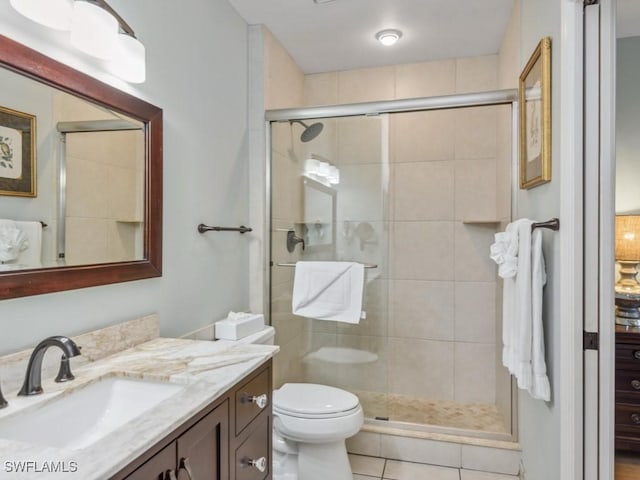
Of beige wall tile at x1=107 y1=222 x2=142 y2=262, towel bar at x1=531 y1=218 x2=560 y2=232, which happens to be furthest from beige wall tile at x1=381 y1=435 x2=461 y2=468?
beige wall tile at x1=107 y1=222 x2=142 y2=262

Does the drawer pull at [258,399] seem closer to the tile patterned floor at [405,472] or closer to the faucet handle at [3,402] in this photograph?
the faucet handle at [3,402]

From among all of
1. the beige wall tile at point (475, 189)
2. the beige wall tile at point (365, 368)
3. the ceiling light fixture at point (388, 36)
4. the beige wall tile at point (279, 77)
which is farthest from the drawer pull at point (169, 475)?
the ceiling light fixture at point (388, 36)

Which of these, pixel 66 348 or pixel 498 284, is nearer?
pixel 66 348

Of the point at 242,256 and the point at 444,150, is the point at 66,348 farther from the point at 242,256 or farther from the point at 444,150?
the point at 444,150

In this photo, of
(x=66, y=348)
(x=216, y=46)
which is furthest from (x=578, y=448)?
(x=216, y=46)

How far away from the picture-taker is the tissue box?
1.98 m

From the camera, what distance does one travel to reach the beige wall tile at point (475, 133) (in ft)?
→ 8.99

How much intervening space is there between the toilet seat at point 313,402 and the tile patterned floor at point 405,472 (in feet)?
1.50

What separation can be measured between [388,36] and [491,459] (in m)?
2.55

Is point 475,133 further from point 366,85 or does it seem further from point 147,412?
point 147,412

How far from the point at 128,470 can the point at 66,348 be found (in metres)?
0.37

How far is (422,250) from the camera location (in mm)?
2912

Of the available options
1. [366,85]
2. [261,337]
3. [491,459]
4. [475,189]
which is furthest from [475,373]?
[366,85]

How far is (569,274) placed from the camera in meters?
1.34
